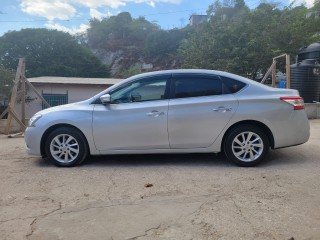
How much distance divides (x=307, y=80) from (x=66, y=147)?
10.6m

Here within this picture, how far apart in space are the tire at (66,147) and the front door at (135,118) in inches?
10.9

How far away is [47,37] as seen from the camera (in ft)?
156

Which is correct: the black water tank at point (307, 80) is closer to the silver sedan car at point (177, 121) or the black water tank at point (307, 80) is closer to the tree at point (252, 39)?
the silver sedan car at point (177, 121)

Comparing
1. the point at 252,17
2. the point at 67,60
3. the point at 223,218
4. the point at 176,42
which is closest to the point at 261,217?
the point at 223,218

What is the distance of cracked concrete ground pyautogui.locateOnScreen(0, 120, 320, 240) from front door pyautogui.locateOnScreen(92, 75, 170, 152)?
0.40 m

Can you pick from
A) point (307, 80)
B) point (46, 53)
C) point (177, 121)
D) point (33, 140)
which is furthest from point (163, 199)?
point (46, 53)

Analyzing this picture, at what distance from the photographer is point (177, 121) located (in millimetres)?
5746

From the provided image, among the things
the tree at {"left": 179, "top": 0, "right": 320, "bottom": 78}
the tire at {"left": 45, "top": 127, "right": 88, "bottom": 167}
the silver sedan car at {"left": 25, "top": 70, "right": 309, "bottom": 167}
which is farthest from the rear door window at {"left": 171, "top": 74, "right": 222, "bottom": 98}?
the tree at {"left": 179, "top": 0, "right": 320, "bottom": 78}

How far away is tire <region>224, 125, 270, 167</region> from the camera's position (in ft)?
18.6

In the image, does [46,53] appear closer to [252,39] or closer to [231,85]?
[252,39]

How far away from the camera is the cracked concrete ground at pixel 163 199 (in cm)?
345

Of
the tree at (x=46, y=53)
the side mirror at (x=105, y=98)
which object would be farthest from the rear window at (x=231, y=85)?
the tree at (x=46, y=53)

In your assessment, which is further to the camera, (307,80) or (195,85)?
(307,80)

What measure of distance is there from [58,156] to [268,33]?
2138 cm
